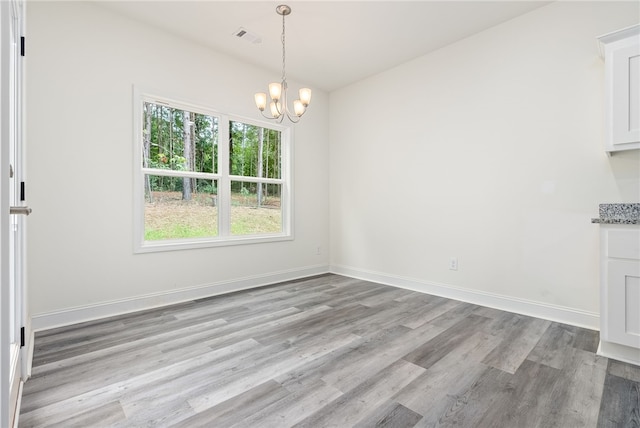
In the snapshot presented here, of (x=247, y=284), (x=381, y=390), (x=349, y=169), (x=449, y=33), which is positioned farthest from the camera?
(x=349, y=169)

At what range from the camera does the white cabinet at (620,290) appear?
1983 mm

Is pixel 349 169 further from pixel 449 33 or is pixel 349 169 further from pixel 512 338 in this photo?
pixel 512 338

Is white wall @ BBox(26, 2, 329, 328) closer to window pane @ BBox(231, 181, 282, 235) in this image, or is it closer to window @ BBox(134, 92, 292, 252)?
window @ BBox(134, 92, 292, 252)

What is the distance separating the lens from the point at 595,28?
259 cm

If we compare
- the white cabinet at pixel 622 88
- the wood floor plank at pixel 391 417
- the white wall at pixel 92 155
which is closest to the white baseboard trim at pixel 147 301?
the white wall at pixel 92 155

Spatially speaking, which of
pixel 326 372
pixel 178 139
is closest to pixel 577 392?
pixel 326 372

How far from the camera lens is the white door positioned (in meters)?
0.85

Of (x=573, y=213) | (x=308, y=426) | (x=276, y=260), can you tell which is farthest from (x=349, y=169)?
(x=308, y=426)

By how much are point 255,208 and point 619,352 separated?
374cm

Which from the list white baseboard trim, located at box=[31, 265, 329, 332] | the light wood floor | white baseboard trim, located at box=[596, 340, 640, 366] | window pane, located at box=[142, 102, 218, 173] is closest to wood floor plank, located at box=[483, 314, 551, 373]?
the light wood floor

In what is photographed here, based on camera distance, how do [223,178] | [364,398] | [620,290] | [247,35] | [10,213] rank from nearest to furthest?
[10,213]
[364,398]
[620,290]
[247,35]
[223,178]

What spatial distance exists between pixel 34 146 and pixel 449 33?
4094mm

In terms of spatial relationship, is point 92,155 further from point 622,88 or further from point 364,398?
point 622,88

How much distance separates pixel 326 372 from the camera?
1.93 metres
